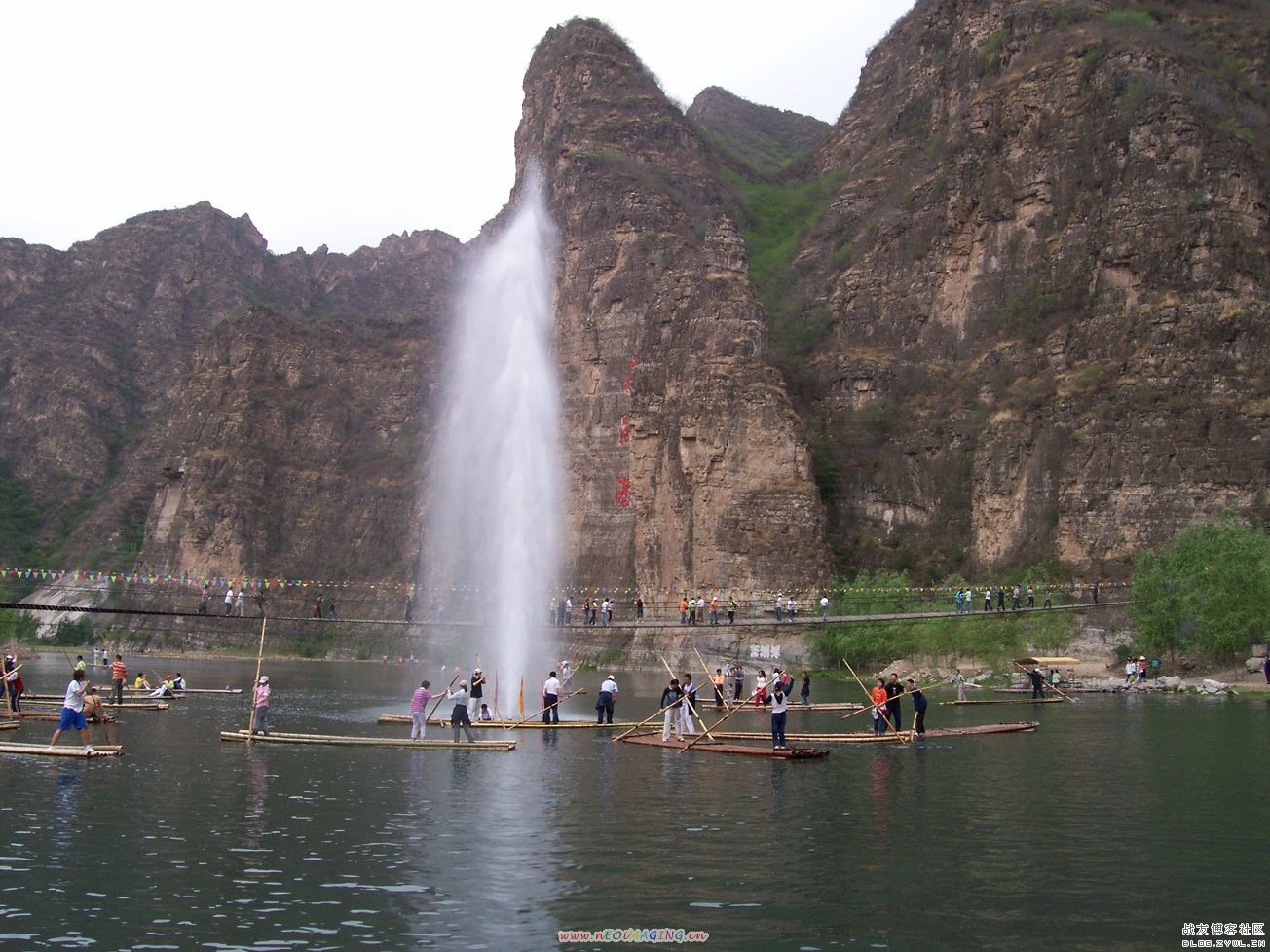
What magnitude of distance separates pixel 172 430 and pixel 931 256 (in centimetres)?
9874

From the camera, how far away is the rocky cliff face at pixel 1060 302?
73375mm

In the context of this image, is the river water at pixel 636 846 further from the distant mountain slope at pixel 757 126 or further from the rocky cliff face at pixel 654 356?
the distant mountain slope at pixel 757 126

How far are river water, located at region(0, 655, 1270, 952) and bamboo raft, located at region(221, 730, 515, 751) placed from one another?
44cm

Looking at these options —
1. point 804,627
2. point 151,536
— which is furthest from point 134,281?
point 804,627

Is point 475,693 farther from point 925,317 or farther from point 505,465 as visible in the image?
point 925,317

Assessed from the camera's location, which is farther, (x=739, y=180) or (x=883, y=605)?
(x=739, y=180)

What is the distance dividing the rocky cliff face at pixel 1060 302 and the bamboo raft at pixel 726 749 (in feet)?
149

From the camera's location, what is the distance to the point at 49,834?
2022 cm

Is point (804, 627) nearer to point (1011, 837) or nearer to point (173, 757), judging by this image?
point (173, 757)

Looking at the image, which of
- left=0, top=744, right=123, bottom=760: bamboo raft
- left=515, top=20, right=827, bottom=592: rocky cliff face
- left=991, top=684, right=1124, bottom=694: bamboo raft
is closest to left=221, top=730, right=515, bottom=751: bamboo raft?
left=0, top=744, right=123, bottom=760: bamboo raft

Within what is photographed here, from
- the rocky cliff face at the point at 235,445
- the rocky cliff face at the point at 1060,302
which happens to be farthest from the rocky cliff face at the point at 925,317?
the rocky cliff face at the point at 235,445

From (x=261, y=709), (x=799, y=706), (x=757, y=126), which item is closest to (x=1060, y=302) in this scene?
(x=799, y=706)

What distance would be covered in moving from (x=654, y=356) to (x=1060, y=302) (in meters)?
30.5

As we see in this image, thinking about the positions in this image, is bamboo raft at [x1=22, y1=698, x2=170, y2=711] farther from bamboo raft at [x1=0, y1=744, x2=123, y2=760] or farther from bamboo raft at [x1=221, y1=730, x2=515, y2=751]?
→ bamboo raft at [x1=0, y1=744, x2=123, y2=760]
